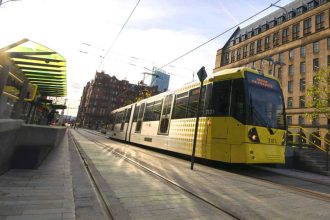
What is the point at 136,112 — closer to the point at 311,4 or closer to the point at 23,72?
the point at 23,72

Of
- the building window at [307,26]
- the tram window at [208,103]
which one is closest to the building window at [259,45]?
the building window at [307,26]

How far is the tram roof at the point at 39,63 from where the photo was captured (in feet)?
20.6

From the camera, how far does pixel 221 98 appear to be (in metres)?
10.5

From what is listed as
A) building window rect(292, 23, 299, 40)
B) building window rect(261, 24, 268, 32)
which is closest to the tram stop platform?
building window rect(292, 23, 299, 40)

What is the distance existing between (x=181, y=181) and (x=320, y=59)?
44.9 metres

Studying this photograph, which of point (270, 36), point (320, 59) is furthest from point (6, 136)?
point (270, 36)

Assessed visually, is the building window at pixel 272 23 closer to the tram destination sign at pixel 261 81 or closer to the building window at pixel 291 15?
the building window at pixel 291 15

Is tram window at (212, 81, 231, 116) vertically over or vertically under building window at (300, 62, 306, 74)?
under

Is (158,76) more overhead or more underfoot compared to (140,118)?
more overhead

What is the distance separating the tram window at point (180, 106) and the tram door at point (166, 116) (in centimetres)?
65

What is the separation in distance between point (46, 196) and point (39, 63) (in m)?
4.96

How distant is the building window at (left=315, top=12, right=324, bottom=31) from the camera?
45562 mm

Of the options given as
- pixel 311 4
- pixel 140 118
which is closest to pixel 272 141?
pixel 140 118

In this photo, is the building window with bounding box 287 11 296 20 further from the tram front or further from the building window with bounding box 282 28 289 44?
the tram front
